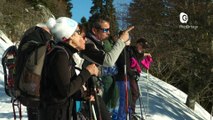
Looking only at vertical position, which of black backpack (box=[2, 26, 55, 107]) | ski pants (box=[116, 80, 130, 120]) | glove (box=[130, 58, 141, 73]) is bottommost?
ski pants (box=[116, 80, 130, 120])

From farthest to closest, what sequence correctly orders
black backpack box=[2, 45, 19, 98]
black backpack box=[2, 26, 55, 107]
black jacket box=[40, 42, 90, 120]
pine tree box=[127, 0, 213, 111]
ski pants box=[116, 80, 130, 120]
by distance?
pine tree box=[127, 0, 213, 111]
ski pants box=[116, 80, 130, 120]
black backpack box=[2, 45, 19, 98]
black backpack box=[2, 26, 55, 107]
black jacket box=[40, 42, 90, 120]

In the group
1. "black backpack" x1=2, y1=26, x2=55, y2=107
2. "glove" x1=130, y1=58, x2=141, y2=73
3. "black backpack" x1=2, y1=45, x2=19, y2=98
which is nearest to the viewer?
"black backpack" x1=2, y1=26, x2=55, y2=107

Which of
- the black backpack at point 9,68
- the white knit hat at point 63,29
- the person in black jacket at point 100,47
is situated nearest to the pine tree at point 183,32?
the person in black jacket at point 100,47

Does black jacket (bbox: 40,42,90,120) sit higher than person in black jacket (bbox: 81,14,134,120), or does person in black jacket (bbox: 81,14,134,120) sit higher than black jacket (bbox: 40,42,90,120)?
person in black jacket (bbox: 81,14,134,120)

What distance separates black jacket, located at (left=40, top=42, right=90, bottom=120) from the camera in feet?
10.5

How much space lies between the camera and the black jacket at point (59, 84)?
319 centimetres

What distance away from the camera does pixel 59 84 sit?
10.5 ft

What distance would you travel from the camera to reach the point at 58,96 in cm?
327

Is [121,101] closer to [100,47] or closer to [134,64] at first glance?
[134,64]

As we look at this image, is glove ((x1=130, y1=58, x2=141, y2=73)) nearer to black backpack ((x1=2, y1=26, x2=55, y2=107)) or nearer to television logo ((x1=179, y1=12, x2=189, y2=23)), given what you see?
black backpack ((x1=2, y1=26, x2=55, y2=107))

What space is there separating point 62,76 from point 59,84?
0.22 feet

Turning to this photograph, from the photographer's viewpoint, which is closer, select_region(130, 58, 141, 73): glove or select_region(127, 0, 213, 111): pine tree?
select_region(130, 58, 141, 73): glove

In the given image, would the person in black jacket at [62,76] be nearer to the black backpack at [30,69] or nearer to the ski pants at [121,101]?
the black backpack at [30,69]

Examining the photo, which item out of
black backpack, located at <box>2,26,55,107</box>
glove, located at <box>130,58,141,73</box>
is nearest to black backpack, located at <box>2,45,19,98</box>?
black backpack, located at <box>2,26,55,107</box>
